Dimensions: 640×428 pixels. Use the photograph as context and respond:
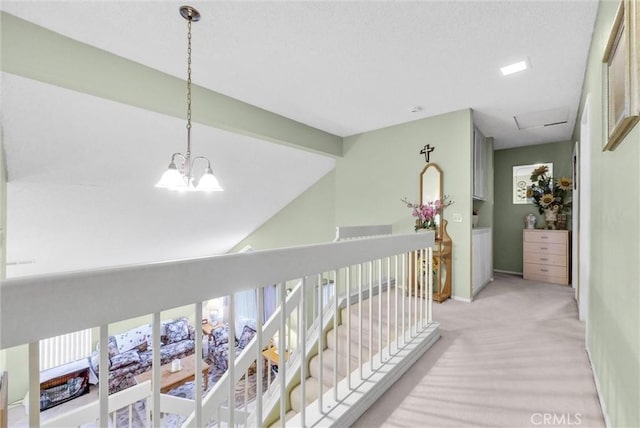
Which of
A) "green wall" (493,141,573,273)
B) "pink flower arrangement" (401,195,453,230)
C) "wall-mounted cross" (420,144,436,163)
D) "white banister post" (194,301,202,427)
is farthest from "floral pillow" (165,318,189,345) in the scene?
"green wall" (493,141,573,273)

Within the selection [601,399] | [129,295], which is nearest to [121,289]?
[129,295]

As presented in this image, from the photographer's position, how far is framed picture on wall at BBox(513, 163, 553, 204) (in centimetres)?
486

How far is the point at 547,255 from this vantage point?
4262 mm

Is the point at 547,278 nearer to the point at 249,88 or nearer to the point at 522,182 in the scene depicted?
the point at 522,182

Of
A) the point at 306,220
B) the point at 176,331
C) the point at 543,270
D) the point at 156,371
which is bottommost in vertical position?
the point at 176,331

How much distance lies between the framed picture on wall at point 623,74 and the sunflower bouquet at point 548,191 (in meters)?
3.66

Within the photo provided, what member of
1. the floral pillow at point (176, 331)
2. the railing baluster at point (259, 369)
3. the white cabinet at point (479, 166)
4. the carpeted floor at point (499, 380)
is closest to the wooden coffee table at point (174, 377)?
the floral pillow at point (176, 331)

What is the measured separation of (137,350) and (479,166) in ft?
21.5

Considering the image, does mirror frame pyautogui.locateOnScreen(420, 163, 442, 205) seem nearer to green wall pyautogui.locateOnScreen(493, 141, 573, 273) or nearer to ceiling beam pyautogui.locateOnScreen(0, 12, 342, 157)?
ceiling beam pyautogui.locateOnScreen(0, 12, 342, 157)

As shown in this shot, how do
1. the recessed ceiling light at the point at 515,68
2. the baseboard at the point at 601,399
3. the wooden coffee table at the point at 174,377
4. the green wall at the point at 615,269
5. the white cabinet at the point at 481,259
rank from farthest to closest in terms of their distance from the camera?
the wooden coffee table at the point at 174,377
the white cabinet at the point at 481,259
the recessed ceiling light at the point at 515,68
the baseboard at the point at 601,399
the green wall at the point at 615,269

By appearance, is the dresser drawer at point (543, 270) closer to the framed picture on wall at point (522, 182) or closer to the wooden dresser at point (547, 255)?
the wooden dresser at point (547, 255)

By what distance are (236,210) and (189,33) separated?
3.24 m

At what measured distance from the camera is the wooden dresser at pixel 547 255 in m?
4.11

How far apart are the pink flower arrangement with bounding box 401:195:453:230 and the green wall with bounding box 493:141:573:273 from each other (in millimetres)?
2278
